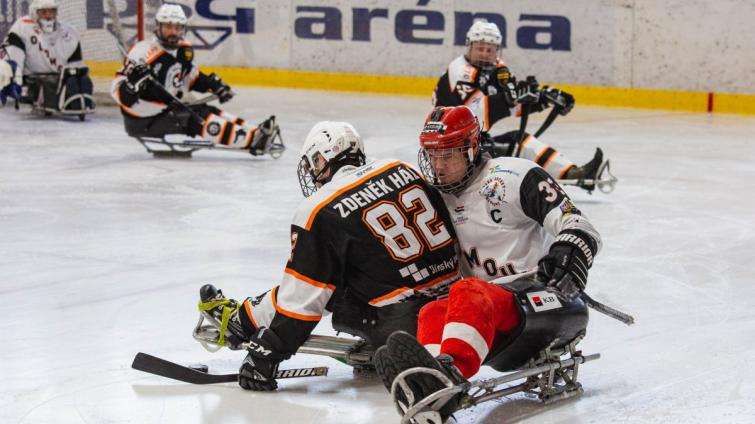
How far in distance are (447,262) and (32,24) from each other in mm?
7847

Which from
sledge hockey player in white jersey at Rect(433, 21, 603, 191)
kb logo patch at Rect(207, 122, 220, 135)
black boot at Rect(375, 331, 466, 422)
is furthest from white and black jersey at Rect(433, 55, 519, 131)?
black boot at Rect(375, 331, 466, 422)

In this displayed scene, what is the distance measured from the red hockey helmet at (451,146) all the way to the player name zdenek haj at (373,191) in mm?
81

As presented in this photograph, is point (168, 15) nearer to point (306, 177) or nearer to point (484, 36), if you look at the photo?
point (484, 36)

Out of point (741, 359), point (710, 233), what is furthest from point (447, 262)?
point (710, 233)

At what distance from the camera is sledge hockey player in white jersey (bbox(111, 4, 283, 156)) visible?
838 centimetres

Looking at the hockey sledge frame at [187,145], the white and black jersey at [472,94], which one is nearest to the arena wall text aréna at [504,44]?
the hockey sledge frame at [187,145]

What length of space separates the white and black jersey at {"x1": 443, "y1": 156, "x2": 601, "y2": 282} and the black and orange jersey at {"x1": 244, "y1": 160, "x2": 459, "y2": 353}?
81 mm

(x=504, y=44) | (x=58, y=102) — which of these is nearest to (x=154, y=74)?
(x=58, y=102)

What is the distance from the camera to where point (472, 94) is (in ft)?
22.2

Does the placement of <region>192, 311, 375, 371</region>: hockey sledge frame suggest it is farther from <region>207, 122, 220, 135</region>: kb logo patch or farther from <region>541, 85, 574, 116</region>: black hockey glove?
<region>207, 122, 220, 135</region>: kb logo patch

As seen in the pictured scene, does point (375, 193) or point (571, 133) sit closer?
point (375, 193)

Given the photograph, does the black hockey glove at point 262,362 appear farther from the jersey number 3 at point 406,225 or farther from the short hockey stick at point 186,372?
the jersey number 3 at point 406,225

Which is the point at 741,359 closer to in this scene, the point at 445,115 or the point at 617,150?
the point at 445,115

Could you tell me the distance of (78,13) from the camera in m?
11.5
